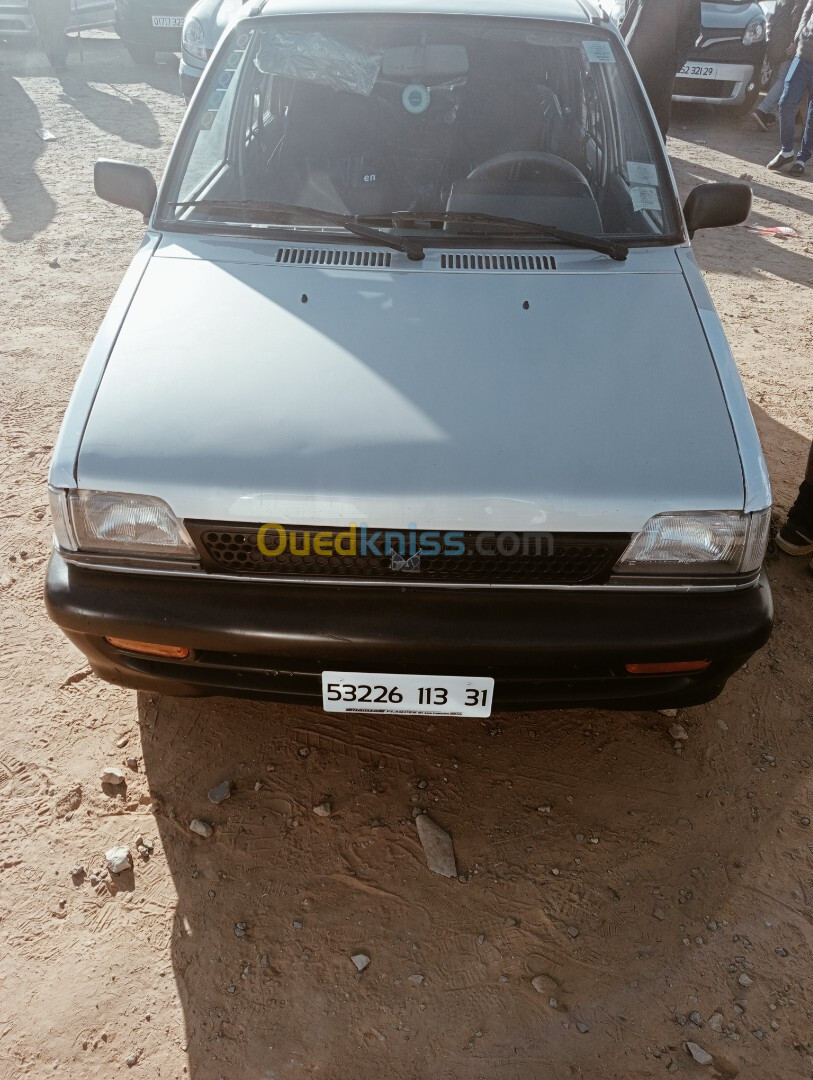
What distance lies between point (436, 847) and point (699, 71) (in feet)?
32.2

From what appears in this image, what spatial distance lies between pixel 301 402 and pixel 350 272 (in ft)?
1.95

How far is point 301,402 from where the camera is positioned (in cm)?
197

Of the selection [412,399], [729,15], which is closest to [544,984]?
[412,399]

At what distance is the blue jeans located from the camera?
7.88 meters

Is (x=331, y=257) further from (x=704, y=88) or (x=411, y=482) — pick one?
(x=704, y=88)

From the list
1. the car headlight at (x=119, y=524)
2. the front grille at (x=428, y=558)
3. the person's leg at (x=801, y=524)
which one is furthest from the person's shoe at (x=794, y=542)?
the car headlight at (x=119, y=524)

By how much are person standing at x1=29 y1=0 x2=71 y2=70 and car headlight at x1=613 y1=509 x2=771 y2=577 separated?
11.6 metres

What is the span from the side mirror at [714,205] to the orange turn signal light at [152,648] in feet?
6.65

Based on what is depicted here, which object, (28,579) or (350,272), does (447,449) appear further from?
(28,579)

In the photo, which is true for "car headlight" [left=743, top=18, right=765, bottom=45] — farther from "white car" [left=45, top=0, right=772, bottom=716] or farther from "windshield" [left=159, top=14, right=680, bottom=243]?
"white car" [left=45, top=0, right=772, bottom=716]

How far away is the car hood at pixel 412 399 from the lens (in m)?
1.83

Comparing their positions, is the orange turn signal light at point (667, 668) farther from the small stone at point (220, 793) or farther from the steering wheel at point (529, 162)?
the steering wheel at point (529, 162)

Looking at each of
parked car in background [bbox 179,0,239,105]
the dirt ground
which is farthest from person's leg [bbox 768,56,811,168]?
the dirt ground

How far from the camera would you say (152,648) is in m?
1.99
